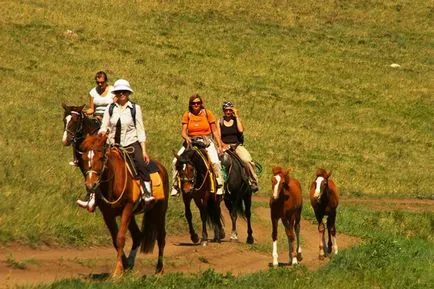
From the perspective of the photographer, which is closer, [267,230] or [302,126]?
[267,230]

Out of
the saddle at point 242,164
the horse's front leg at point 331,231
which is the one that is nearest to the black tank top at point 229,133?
the saddle at point 242,164

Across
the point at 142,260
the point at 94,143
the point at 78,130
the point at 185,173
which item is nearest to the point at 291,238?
the point at 185,173

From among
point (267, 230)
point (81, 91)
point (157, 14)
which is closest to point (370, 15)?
point (157, 14)

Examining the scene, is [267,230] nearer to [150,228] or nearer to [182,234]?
[182,234]

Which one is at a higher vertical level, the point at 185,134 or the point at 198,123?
the point at 198,123

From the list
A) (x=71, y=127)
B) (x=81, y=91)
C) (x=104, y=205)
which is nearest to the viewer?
(x=104, y=205)

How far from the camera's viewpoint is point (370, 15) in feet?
244

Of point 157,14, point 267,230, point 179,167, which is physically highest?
point 157,14

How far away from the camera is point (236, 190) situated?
21.8 m

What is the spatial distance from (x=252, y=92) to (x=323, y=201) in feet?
103

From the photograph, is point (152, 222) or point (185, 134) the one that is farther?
point (185, 134)

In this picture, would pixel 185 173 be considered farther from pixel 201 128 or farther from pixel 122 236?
pixel 122 236

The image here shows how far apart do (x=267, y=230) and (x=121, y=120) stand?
1032 centimetres

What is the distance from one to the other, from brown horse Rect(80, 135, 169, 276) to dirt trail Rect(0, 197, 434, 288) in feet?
1.91
